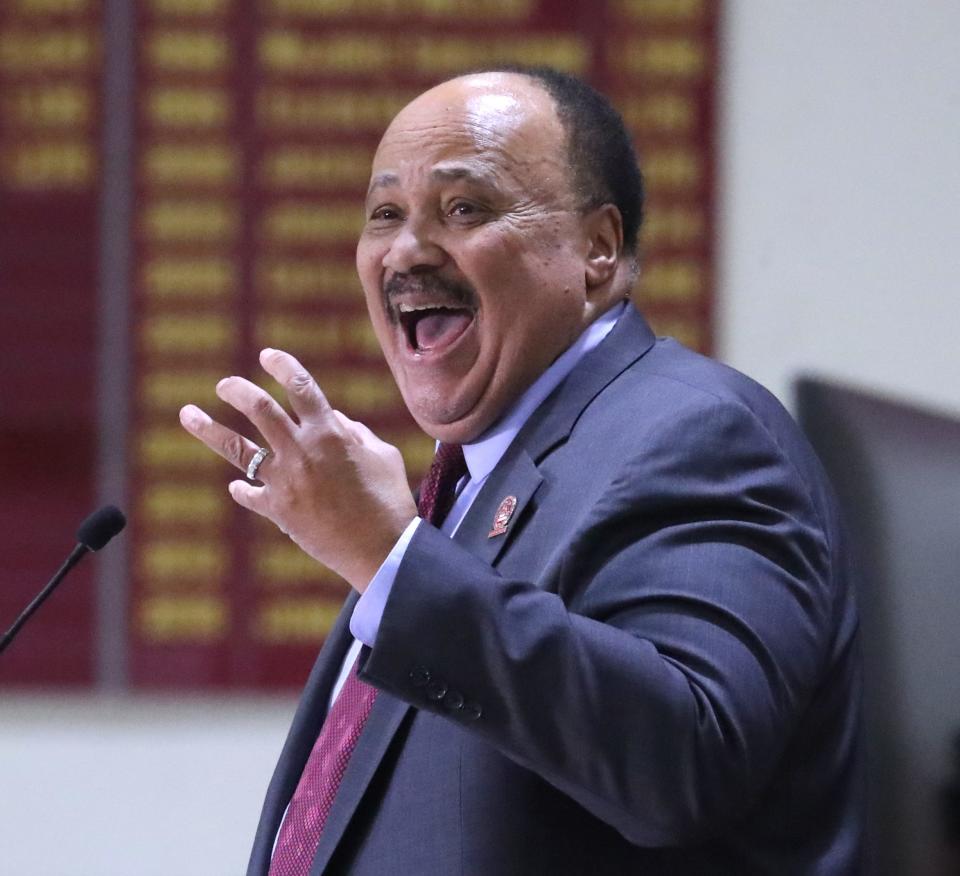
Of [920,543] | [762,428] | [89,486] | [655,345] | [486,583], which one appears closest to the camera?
[486,583]

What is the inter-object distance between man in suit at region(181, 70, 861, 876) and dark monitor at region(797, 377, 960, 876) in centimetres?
40

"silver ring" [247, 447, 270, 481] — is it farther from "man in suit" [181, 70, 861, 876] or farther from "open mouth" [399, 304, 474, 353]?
"open mouth" [399, 304, 474, 353]

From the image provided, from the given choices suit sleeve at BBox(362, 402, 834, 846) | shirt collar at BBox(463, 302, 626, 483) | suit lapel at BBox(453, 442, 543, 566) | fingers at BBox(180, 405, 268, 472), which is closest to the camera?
suit sleeve at BBox(362, 402, 834, 846)

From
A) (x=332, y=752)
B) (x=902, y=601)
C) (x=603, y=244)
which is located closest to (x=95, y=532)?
(x=332, y=752)

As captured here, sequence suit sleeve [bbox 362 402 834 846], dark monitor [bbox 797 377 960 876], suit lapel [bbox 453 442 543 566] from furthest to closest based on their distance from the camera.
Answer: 1. dark monitor [bbox 797 377 960 876]
2. suit lapel [bbox 453 442 543 566]
3. suit sleeve [bbox 362 402 834 846]

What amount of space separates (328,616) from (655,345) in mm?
1238

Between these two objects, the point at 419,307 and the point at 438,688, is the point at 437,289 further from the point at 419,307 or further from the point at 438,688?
the point at 438,688

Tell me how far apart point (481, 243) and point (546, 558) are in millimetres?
315

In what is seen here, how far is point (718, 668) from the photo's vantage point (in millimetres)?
882

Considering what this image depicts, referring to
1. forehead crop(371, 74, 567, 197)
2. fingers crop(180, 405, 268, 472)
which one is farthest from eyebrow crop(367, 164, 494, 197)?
fingers crop(180, 405, 268, 472)

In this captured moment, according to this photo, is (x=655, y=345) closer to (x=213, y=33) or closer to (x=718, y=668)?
(x=718, y=668)

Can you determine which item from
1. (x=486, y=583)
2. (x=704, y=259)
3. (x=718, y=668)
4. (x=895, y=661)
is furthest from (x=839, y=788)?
(x=704, y=259)

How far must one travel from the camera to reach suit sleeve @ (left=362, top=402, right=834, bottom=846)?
2.77ft

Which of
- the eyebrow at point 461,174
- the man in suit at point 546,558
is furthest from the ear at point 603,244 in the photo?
the eyebrow at point 461,174
